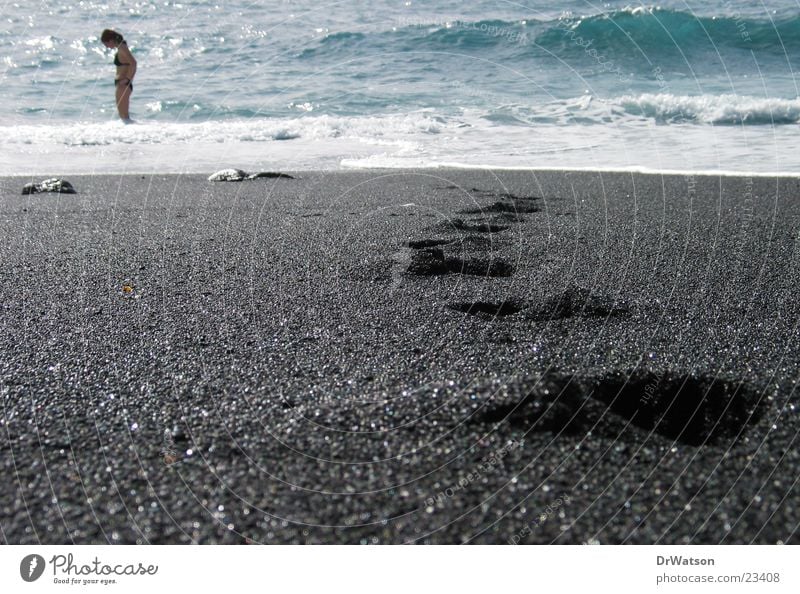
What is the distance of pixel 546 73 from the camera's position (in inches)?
460

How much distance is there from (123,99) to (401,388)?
10450 millimetres

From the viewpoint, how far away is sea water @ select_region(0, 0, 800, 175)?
7465 mm

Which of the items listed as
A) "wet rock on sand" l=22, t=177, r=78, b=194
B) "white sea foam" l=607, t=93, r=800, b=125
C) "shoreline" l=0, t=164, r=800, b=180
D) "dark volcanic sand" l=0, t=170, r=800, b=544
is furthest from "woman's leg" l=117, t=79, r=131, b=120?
"dark volcanic sand" l=0, t=170, r=800, b=544

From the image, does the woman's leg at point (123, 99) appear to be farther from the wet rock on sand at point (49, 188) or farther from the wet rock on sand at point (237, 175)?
the wet rock on sand at point (49, 188)

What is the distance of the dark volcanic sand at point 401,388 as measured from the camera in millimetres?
1232

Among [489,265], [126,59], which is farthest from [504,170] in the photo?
[126,59]

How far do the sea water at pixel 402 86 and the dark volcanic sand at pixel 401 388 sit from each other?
3.77 meters

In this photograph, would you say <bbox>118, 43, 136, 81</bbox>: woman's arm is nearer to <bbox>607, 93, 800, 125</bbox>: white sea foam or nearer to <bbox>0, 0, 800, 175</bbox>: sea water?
<bbox>0, 0, 800, 175</bbox>: sea water

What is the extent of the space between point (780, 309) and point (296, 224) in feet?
7.79

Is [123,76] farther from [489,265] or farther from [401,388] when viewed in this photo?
[401,388]

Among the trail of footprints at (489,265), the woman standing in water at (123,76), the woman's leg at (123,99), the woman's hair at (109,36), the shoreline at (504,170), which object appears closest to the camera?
the trail of footprints at (489,265)

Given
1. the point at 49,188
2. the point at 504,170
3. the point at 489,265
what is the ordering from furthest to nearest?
the point at 504,170 < the point at 49,188 < the point at 489,265

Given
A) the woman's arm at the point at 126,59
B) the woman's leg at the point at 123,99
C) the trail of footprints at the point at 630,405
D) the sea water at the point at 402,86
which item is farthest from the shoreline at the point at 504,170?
the woman's arm at the point at 126,59

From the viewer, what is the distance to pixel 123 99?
419 inches
